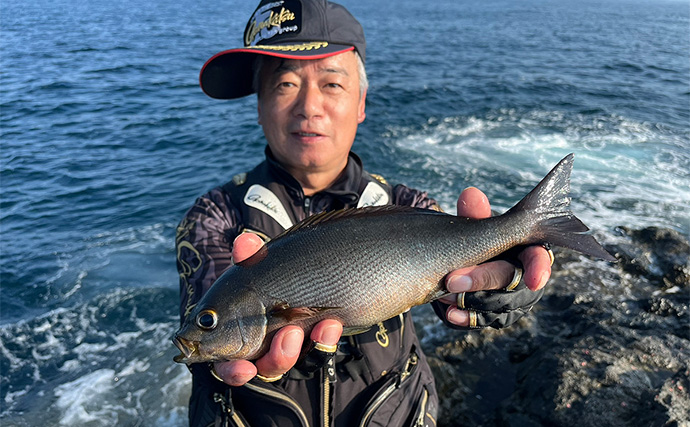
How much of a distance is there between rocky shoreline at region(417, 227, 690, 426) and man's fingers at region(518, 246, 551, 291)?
178 centimetres

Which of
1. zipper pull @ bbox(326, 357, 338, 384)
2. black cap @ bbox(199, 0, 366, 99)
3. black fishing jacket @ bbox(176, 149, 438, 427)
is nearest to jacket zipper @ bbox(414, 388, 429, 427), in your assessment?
black fishing jacket @ bbox(176, 149, 438, 427)

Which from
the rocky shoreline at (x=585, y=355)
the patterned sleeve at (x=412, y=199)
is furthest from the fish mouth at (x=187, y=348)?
the rocky shoreline at (x=585, y=355)

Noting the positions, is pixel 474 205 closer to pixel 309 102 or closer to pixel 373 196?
pixel 373 196

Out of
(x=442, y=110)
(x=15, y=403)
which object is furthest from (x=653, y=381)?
(x=442, y=110)

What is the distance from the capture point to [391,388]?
2.70 metres

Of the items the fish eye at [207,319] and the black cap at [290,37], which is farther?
the black cap at [290,37]

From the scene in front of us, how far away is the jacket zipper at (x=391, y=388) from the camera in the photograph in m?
2.59

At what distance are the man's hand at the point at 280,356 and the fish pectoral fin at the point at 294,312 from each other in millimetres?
49

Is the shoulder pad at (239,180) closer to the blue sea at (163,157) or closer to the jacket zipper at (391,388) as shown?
the jacket zipper at (391,388)

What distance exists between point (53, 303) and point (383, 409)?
6.03m

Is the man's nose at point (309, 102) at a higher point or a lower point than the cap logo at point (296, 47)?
lower

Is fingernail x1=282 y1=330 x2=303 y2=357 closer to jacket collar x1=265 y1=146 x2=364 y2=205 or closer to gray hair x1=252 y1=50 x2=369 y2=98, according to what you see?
jacket collar x1=265 y1=146 x2=364 y2=205

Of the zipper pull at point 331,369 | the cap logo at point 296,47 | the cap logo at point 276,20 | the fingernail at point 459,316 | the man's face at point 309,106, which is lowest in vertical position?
the zipper pull at point 331,369

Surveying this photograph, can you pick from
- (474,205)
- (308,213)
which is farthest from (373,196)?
(474,205)
